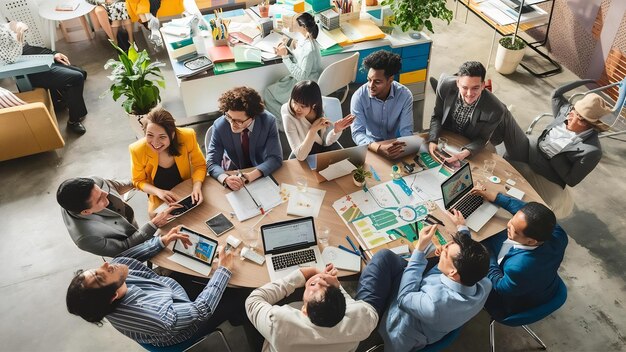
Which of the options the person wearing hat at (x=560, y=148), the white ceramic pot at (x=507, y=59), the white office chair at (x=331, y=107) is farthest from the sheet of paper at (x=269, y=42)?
the white ceramic pot at (x=507, y=59)

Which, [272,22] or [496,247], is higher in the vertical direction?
[272,22]

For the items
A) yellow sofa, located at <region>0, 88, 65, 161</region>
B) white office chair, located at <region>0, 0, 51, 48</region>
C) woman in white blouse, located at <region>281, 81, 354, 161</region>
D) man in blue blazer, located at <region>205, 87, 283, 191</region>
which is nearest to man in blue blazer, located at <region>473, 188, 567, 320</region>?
woman in white blouse, located at <region>281, 81, 354, 161</region>

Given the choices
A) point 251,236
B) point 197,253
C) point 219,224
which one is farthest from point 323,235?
point 197,253

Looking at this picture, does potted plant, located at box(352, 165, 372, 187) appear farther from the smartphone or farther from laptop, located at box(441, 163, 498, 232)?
the smartphone

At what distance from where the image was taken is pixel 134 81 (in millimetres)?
4312

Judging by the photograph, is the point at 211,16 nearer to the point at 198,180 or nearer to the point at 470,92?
the point at 198,180

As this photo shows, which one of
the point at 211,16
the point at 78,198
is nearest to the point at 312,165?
the point at 78,198

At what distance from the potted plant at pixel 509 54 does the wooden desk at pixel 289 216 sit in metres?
2.64

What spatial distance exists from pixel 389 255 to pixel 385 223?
0.86 feet

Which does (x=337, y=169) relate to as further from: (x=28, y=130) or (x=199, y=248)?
(x=28, y=130)

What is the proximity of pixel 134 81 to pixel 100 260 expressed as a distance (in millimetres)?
1615

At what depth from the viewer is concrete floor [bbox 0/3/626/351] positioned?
337cm

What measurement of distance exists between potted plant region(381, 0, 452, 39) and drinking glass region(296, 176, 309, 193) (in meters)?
2.45

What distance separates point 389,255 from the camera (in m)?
2.84
